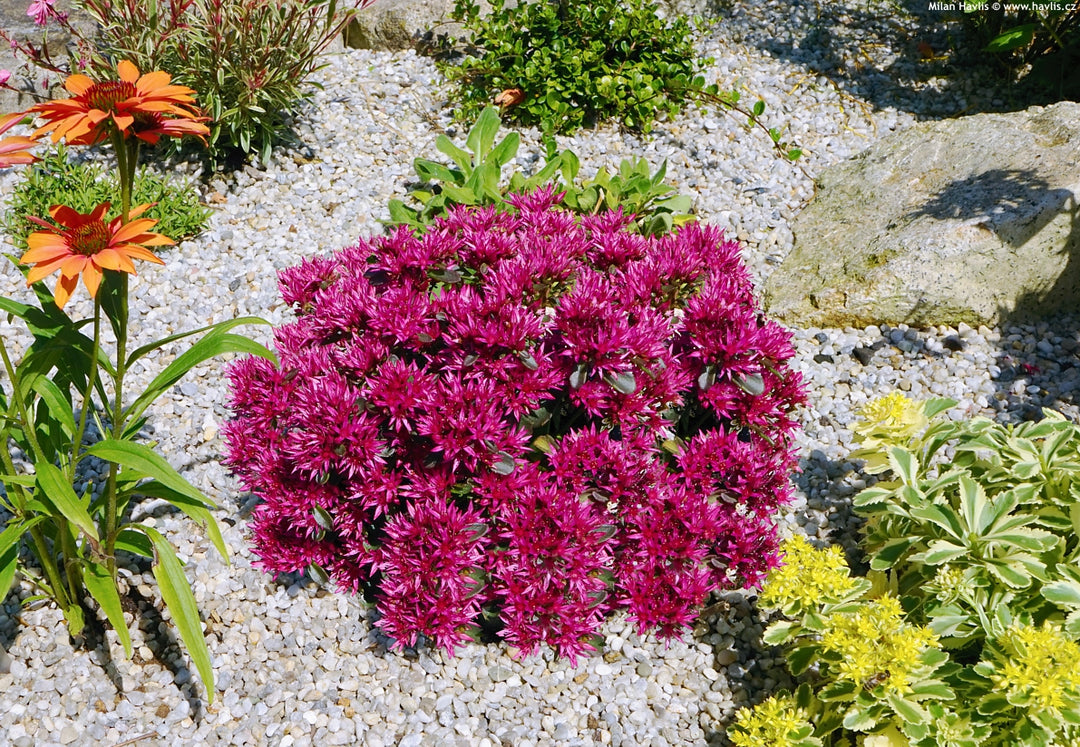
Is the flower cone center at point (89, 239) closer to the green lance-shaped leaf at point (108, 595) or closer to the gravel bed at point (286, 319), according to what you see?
the green lance-shaped leaf at point (108, 595)

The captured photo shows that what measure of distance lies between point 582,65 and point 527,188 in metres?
1.28

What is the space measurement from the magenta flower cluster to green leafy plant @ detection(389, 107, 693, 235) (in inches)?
38.4

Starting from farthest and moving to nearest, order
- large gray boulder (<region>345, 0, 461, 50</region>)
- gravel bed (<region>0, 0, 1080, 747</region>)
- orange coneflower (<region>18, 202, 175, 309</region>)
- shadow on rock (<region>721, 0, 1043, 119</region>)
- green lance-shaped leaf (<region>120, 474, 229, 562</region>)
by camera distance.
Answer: large gray boulder (<region>345, 0, 461, 50</region>) → shadow on rock (<region>721, 0, 1043, 119</region>) → gravel bed (<region>0, 0, 1080, 747</region>) → green lance-shaped leaf (<region>120, 474, 229, 562</region>) → orange coneflower (<region>18, 202, 175, 309</region>)

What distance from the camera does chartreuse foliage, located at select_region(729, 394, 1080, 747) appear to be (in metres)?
1.94

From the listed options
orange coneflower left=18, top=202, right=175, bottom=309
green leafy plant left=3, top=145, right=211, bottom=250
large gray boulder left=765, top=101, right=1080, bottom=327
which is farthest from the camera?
green leafy plant left=3, top=145, right=211, bottom=250

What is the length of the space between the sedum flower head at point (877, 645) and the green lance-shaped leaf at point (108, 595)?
161 cm

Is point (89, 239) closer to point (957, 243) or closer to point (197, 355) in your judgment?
point (197, 355)

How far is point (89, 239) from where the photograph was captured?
5.35 ft

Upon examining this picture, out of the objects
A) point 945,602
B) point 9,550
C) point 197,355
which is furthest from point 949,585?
point 9,550

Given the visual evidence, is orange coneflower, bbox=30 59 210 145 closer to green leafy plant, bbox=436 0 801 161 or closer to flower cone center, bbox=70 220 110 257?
flower cone center, bbox=70 220 110 257

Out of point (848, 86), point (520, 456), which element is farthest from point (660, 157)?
point (520, 456)

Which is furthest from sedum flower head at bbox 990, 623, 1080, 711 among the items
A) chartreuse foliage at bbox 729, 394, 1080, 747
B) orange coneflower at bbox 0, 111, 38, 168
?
orange coneflower at bbox 0, 111, 38, 168

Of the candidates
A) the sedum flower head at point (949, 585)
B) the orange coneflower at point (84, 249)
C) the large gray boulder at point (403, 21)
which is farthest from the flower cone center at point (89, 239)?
the large gray boulder at point (403, 21)

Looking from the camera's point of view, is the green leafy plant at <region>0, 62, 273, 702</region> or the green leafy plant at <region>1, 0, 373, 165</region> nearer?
the green leafy plant at <region>0, 62, 273, 702</region>
